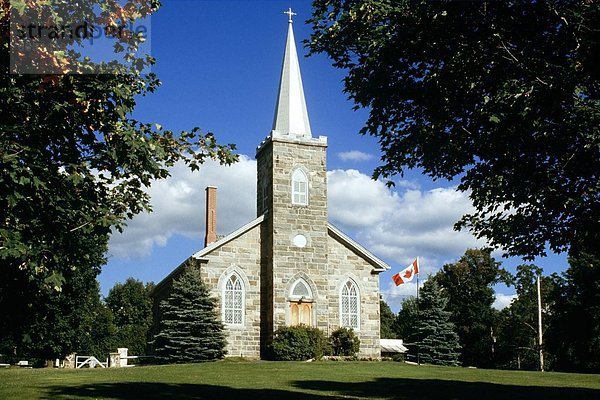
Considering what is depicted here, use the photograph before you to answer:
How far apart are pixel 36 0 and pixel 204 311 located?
73.6 feet

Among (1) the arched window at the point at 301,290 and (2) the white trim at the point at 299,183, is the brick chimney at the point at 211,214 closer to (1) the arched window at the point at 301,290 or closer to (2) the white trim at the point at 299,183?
(2) the white trim at the point at 299,183

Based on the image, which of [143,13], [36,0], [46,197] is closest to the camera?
[36,0]

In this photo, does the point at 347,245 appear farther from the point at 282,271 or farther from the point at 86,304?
the point at 86,304

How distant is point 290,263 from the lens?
32.6 meters

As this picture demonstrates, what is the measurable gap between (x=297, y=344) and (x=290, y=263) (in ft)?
13.1

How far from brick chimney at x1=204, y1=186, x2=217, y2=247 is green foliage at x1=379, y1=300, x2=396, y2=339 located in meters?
34.3

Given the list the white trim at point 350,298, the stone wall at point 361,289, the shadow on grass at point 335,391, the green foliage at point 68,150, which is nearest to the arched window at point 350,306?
the white trim at point 350,298

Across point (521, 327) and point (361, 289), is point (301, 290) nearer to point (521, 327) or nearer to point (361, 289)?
point (361, 289)

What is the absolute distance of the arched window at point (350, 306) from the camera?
112 ft

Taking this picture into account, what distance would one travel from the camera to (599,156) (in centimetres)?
1292

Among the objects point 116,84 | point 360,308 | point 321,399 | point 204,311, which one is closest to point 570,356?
point 360,308

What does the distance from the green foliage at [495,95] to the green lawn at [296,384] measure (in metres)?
4.89

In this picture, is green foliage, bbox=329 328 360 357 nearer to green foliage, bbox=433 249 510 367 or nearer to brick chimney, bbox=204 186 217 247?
brick chimney, bbox=204 186 217 247

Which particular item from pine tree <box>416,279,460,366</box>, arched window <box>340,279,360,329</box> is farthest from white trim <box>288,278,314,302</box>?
pine tree <box>416,279,460,366</box>
